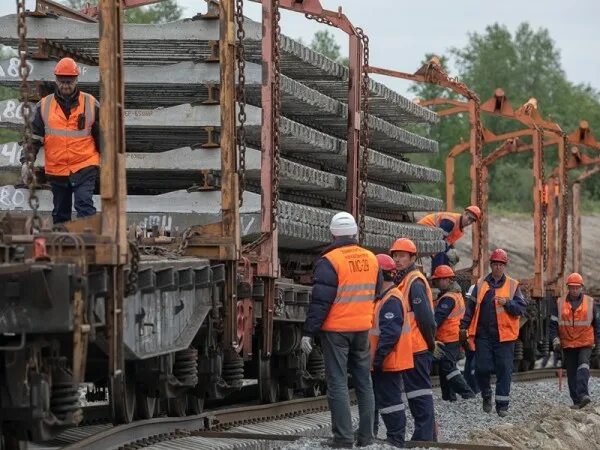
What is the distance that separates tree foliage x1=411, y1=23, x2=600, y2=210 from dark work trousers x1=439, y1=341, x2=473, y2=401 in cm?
4573

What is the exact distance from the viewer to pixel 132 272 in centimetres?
1050

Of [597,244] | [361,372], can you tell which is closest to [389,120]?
[361,372]


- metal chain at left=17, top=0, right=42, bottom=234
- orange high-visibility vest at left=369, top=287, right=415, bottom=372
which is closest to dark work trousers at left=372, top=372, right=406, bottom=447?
orange high-visibility vest at left=369, top=287, right=415, bottom=372

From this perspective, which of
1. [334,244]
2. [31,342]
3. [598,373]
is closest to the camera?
[31,342]

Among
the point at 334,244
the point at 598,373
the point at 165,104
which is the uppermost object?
the point at 165,104

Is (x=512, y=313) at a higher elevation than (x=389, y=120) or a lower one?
lower

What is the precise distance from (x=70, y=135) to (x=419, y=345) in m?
3.41

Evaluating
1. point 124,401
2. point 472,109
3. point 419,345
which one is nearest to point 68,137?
point 124,401

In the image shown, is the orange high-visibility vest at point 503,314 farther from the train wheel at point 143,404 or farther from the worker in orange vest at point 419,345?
the train wheel at point 143,404

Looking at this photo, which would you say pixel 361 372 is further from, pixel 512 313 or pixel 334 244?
pixel 512 313

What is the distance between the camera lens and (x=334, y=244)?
12.2m

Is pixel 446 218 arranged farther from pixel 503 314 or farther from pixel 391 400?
pixel 391 400

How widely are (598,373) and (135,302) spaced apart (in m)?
17.3

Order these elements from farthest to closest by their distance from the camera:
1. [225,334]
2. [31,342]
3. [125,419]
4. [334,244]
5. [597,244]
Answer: [597,244], [225,334], [125,419], [334,244], [31,342]
